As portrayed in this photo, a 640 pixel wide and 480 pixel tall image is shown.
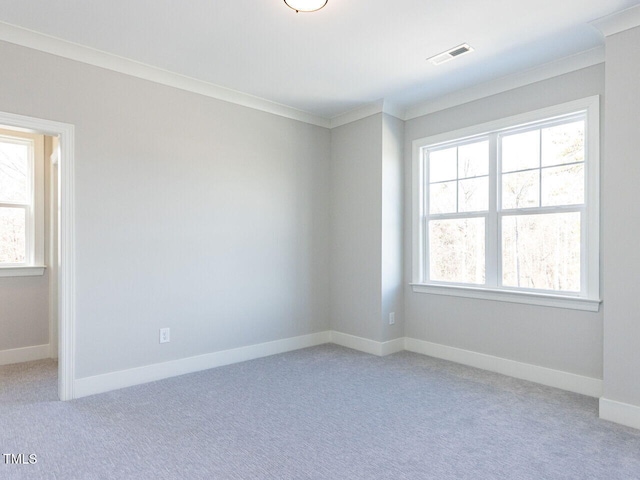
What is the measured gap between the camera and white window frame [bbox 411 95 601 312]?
3.15m

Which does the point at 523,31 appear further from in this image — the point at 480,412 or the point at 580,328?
the point at 480,412

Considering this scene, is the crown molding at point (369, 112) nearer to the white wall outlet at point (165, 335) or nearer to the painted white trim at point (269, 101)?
the painted white trim at point (269, 101)

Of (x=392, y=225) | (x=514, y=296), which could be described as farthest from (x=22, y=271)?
(x=514, y=296)

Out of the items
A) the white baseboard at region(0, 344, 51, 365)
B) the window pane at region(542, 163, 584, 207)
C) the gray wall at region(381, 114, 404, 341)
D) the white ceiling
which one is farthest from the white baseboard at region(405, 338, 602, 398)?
the white baseboard at region(0, 344, 51, 365)

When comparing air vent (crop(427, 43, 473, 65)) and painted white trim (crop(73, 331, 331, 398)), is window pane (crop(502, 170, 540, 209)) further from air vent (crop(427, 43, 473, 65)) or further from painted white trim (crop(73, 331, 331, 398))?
painted white trim (crop(73, 331, 331, 398))

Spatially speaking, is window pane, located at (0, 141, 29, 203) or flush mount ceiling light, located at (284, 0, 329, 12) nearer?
flush mount ceiling light, located at (284, 0, 329, 12)

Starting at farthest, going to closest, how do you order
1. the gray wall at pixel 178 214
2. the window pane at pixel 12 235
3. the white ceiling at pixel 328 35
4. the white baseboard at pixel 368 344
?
the white baseboard at pixel 368 344
the window pane at pixel 12 235
the gray wall at pixel 178 214
the white ceiling at pixel 328 35

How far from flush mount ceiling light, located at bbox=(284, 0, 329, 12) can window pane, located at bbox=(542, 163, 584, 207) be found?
2351mm

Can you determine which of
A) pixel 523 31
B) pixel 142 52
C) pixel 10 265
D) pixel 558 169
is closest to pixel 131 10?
pixel 142 52

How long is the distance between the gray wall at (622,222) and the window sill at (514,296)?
0.50m

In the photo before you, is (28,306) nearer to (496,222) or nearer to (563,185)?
(496,222)

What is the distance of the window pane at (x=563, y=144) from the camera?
130 inches

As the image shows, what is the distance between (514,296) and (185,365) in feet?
9.89

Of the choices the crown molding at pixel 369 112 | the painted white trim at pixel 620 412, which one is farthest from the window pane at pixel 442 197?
the painted white trim at pixel 620 412
